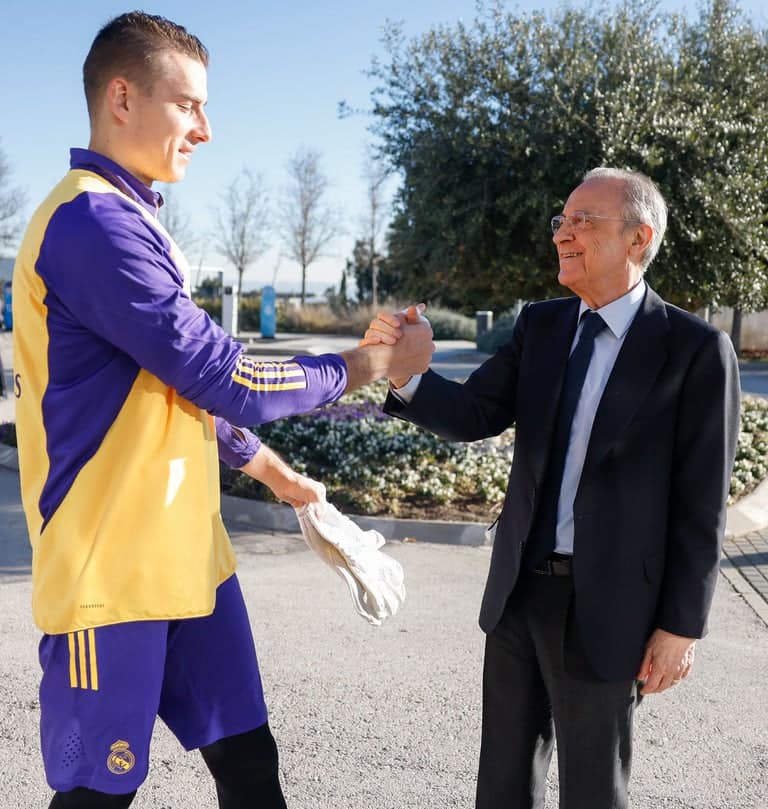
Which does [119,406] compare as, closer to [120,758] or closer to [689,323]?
[120,758]

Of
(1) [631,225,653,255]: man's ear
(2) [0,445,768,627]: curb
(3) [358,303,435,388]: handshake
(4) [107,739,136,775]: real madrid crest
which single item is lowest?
(2) [0,445,768,627]: curb

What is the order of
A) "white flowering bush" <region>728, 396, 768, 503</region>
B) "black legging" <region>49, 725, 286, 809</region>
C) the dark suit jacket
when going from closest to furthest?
"black legging" <region>49, 725, 286, 809</region> < the dark suit jacket < "white flowering bush" <region>728, 396, 768, 503</region>

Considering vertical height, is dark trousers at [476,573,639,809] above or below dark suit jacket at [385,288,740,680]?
below

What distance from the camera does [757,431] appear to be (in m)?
11.7

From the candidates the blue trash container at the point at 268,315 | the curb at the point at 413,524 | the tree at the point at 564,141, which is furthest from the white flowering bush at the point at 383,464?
the blue trash container at the point at 268,315

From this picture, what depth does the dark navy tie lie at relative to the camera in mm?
2611

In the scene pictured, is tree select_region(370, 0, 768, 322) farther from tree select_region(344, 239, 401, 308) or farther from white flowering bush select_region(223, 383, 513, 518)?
tree select_region(344, 239, 401, 308)

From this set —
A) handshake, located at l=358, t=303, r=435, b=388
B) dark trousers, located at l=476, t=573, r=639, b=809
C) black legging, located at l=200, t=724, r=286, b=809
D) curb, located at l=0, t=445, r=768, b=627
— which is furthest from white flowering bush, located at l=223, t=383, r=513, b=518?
black legging, located at l=200, t=724, r=286, b=809

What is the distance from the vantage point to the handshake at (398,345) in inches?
99.4

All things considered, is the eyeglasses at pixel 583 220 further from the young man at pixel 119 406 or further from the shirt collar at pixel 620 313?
the young man at pixel 119 406

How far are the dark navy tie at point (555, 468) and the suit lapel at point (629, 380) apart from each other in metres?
0.10

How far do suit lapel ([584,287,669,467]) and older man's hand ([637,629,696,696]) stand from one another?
52cm

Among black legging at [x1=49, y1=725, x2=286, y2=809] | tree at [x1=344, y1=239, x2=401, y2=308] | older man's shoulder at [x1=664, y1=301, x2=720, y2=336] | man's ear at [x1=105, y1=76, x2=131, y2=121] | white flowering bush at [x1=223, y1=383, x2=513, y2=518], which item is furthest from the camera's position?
tree at [x1=344, y1=239, x2=401, y2=308]

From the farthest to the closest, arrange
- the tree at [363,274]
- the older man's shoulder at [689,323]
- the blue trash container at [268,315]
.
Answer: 1. the tree at [363,274]
2. the blue trash container at [268,315]
3. the older man's shoulder at [689,323]
